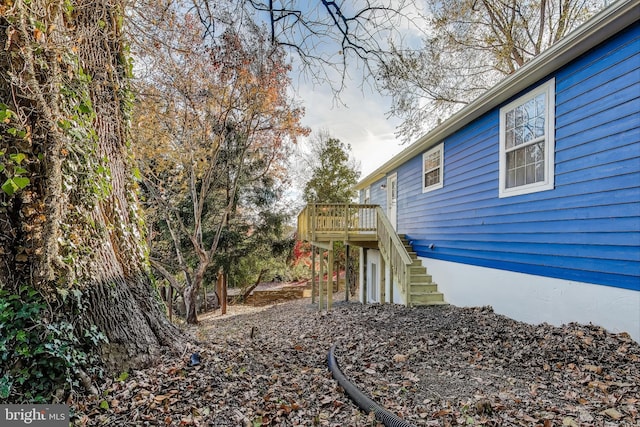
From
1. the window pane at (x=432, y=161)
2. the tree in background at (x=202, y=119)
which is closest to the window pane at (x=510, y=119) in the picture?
the window pane at (x=432, y=161)

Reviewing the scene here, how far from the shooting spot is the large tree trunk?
7.09ft

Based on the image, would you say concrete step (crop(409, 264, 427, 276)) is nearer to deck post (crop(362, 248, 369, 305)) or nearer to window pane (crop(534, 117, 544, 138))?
window pane (crop(534, 117, 544, 138))

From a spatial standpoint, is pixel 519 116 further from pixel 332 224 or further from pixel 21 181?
pixel 21 181

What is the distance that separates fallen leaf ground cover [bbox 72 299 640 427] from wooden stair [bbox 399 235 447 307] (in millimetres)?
2452

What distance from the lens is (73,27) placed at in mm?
2525

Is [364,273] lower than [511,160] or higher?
lower

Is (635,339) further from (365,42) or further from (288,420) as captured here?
(365,42)

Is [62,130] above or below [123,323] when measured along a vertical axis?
above

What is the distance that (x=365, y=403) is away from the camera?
97.0 inches

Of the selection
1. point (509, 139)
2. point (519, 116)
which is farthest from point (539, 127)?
point (509, 139)

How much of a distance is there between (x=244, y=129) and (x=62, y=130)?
308 inches

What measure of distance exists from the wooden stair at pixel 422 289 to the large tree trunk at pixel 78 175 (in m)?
4.93

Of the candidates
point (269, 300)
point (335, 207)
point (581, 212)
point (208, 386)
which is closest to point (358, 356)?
point (208, 386)

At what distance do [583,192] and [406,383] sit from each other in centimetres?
326
